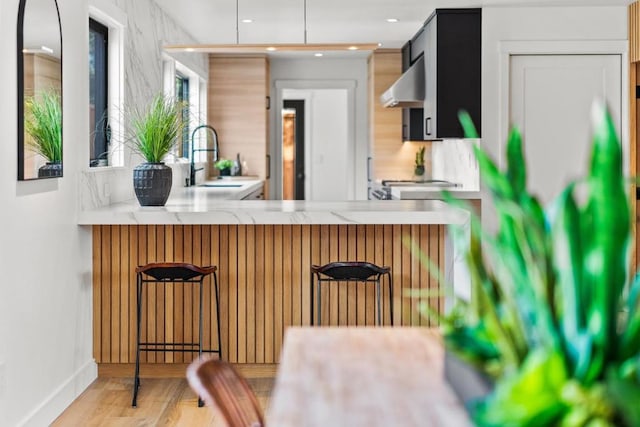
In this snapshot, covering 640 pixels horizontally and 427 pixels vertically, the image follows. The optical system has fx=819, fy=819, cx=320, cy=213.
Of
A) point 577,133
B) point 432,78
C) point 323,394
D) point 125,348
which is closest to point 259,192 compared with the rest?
point 432,78

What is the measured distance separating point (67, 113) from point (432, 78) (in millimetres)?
3216

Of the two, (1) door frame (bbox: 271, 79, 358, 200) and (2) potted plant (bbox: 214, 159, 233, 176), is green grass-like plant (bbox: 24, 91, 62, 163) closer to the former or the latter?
(2) potted plant (bbox: 214, 159, 233, 176)

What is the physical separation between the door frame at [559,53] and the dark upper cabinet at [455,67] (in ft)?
0.58

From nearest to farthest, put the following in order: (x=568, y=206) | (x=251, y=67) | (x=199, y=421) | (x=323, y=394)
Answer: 1. (x=568, y=206)
2. (x=323, y=394)
3. (x=199, y=421)
4. (x=251, y=67)

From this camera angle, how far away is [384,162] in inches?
338

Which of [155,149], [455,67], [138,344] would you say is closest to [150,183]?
[155,149]

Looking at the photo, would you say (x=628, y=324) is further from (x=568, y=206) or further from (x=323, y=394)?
(x=323, y=394)

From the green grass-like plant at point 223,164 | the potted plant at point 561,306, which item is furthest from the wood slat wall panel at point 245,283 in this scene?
the green grass-like plant at point 223,164

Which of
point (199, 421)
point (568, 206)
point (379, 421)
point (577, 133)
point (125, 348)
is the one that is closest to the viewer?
point (568, 206)

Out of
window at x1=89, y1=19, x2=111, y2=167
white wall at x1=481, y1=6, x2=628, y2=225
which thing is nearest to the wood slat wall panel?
window at x1=89, y1=19, x2=111, y2=167

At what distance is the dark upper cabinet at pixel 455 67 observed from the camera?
6.16 m

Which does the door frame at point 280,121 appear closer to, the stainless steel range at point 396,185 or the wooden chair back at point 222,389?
the stainless steel range at point 396,185

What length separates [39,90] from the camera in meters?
3.50

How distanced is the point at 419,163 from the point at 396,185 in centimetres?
118
